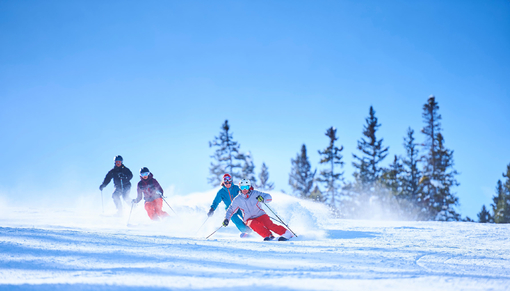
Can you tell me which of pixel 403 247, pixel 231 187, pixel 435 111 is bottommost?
pixel 403 247

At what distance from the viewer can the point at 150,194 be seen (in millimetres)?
10609

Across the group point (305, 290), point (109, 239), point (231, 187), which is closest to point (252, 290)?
point (305, 290)

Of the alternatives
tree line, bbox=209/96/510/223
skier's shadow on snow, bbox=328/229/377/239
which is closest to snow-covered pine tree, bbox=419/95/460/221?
tree line, bbox=209/96/510/223

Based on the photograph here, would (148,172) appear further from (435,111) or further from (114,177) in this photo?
(435,111)

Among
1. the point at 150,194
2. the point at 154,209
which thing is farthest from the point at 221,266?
the point at 154,209

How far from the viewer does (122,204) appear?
12.2 m

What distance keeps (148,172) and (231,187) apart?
3.55m

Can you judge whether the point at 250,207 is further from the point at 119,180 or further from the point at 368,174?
the point at 368,174

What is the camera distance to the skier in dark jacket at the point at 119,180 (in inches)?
465

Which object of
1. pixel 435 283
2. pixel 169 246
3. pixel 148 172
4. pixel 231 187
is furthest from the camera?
pixel 148 172

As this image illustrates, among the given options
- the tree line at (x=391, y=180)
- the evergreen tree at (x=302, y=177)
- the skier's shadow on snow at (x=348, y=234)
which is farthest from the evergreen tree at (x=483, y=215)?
the skier's shadow on snow at (x=348, y=234)

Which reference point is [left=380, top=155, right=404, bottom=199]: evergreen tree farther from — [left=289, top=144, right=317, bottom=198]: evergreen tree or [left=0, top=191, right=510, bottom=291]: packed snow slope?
[left=0, top=191, right=510, bottom=291]: packed snow slope

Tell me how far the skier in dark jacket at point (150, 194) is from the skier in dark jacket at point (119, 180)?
5.09 feet

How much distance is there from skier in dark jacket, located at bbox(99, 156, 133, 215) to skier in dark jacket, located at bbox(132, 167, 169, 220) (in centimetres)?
155
